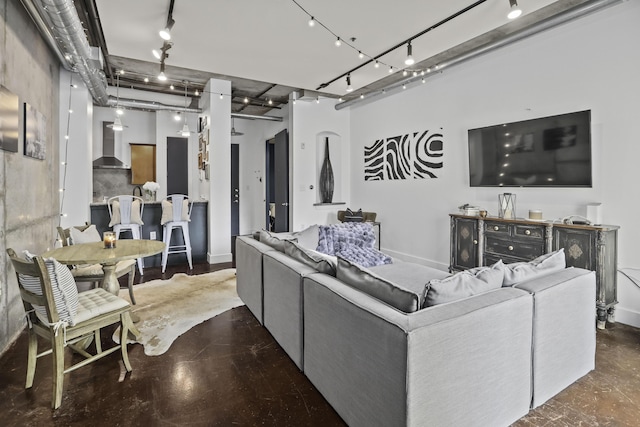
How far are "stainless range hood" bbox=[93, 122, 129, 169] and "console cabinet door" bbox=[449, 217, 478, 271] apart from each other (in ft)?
21.1

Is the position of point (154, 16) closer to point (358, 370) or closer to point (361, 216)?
point (358, 370)

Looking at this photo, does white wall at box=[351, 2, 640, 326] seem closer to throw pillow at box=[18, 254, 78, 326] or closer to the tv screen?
the tv screen

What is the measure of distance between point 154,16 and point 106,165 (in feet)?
14.5

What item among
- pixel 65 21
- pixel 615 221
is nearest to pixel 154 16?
pixel 65 21

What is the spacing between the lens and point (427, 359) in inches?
51.9

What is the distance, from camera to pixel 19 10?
2.86 meters

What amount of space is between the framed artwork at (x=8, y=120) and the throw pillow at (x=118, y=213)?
1.85 m

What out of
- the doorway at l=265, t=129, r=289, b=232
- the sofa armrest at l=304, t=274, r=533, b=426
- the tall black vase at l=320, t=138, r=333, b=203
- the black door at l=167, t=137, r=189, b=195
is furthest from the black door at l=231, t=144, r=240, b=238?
the sofa armrest at l=304, t=274, r=533, b=426

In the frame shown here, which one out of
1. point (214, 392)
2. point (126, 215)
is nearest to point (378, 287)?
point (214, 392)

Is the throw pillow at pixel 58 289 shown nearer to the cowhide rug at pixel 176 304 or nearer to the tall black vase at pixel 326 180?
the cowhide rug at pixel 176 304

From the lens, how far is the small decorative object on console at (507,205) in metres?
3.78

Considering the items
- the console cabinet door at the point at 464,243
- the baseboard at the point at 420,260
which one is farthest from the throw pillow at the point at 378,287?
the baseboard at the point at 420,260

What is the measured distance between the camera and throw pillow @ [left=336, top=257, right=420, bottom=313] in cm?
152

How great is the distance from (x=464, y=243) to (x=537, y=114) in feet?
5.47
